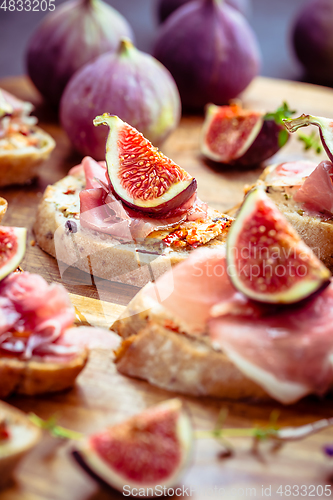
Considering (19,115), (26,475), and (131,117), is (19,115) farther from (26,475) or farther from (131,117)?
(26,475)

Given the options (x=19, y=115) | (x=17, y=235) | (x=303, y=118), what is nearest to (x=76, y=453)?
(x=17, y=235)

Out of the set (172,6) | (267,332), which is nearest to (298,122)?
(267,332)

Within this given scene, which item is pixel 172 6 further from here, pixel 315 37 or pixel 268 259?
pixel 268 259

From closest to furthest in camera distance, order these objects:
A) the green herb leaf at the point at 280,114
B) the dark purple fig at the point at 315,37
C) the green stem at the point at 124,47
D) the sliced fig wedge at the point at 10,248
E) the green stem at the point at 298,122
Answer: the sliced fig wedge at the point at 10,248 → the green stem at the point at 298,122 → the green herb leaf at the point at 280,114 → the green stem at the point at 124,47 → the dark purple fig at the point at 315,37

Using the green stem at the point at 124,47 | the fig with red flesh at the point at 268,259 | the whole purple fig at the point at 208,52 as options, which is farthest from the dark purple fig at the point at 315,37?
the fig with red flesh at the point at 268,259

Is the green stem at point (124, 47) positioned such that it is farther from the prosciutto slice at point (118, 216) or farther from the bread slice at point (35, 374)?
the bread slice at point (35, 374)
